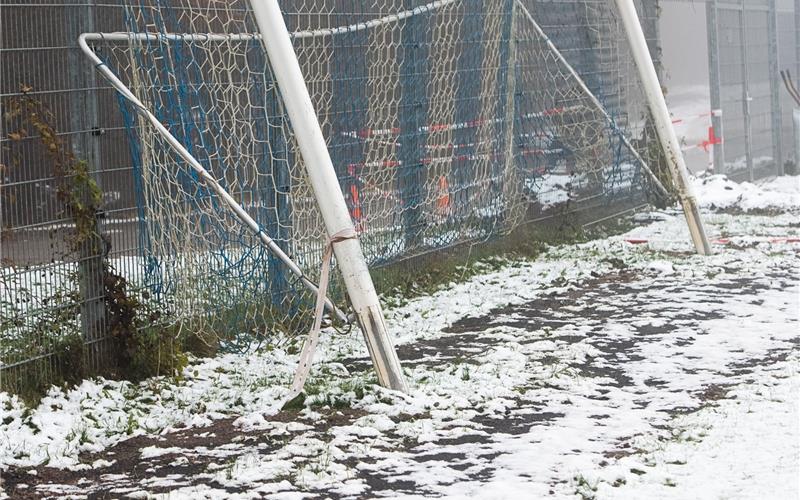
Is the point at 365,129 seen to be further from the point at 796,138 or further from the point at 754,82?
the point at 796,138

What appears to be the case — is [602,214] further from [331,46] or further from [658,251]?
[331,46]

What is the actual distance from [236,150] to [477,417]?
267cm

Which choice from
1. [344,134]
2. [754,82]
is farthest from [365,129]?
[754,82]

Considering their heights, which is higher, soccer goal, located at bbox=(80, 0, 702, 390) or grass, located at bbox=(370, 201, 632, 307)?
soccer goal, located at bbox=(80, 0, 702, 390)

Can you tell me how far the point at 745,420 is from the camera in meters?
5.66

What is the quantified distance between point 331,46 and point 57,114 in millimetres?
2582

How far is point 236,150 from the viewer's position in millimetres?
7652

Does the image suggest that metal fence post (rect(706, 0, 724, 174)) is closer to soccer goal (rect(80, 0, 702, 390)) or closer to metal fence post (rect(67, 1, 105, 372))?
soccer goal (rect(80, 0, 702, 390))

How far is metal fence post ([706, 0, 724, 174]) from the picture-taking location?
16.7m

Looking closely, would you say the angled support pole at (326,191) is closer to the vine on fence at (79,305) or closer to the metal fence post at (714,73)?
the vine on fence at (79,305)

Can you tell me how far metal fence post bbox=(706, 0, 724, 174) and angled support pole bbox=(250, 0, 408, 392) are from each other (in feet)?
37.4

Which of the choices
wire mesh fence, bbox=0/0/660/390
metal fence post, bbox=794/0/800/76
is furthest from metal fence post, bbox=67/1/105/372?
metal fence post, bbox=794/0/800/76

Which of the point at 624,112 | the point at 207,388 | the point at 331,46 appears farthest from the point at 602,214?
the point at 207,388

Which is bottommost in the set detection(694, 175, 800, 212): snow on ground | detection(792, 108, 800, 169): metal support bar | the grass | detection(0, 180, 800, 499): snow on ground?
detection(0, 180, 800, 499): snow on ground
